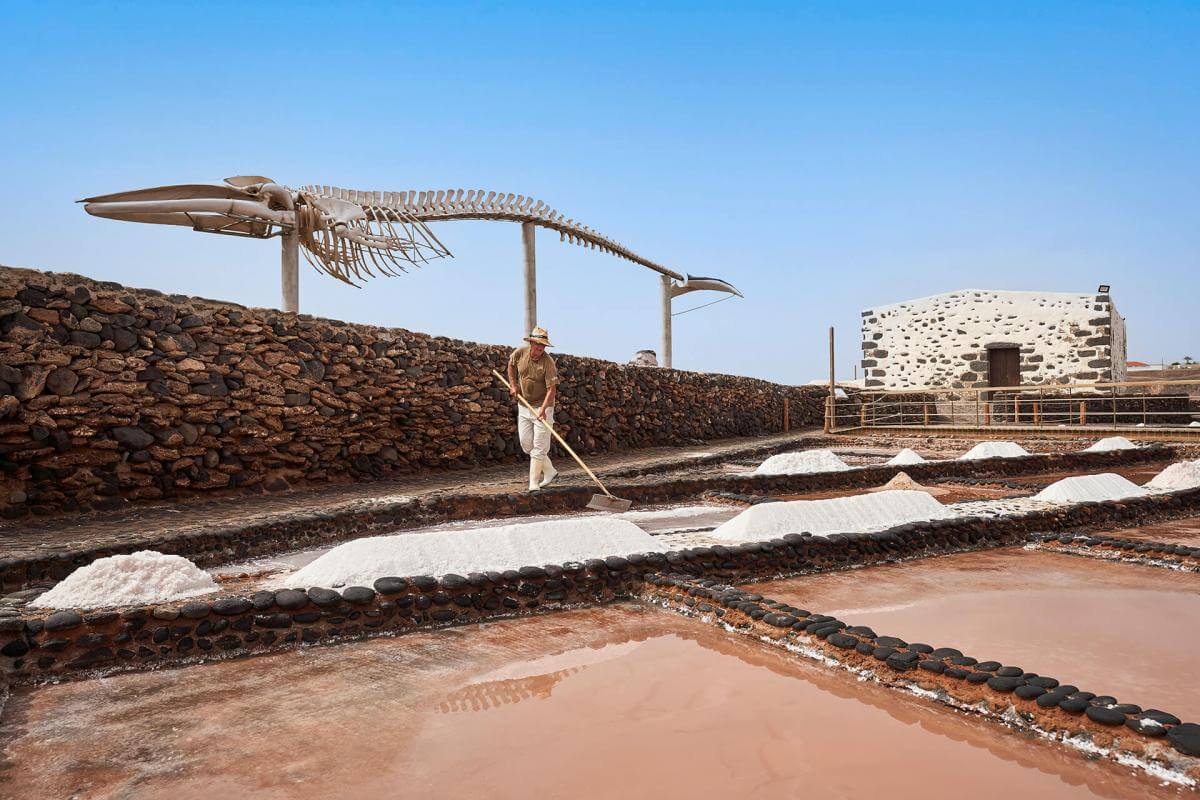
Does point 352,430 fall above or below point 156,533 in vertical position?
above

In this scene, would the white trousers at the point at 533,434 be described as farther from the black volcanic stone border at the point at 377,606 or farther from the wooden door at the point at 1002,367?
the wooden door at the point at 1002,367

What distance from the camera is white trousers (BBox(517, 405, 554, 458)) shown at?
24.8 ft

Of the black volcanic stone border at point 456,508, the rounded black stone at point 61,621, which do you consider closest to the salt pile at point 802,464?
the black volcanic stone border at point 456,508

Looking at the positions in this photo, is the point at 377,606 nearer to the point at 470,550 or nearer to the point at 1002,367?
the point at 470,550

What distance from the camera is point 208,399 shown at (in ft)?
24.2

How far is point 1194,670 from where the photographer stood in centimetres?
292

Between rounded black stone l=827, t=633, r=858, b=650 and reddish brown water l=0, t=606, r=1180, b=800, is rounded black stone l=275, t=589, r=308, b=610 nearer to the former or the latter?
reddish brown water l=0, t=606, r=1180, b=800

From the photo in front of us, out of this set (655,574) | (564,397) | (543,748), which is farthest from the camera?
(564,397)

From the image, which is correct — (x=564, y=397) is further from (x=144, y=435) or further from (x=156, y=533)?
(x=156, y=533)

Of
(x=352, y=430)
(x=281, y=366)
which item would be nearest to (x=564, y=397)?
(x=352, y=430)

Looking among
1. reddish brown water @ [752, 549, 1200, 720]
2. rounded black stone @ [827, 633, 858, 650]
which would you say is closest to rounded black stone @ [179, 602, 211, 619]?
rounded black stone @ [827, 633, 858, 650]

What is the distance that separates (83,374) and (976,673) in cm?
696

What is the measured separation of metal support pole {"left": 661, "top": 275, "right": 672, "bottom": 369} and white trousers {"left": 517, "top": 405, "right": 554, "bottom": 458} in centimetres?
→ 1062

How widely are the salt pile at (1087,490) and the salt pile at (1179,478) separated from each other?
75cm
